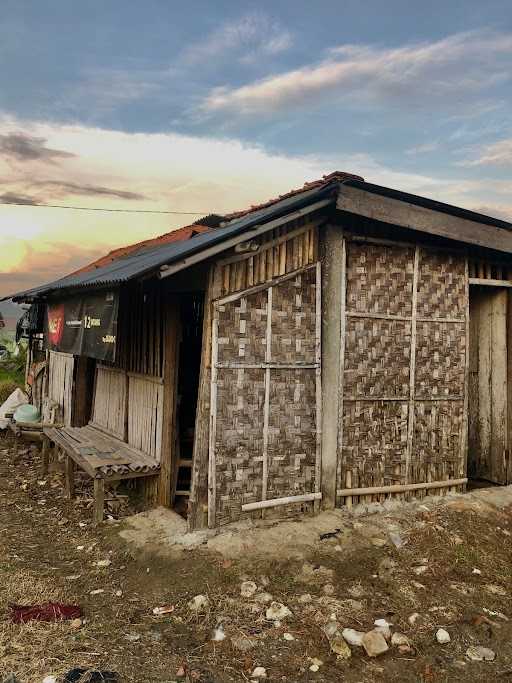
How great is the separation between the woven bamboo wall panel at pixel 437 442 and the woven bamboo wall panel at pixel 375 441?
0.23 metres

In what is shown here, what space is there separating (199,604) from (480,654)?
91.3 inches

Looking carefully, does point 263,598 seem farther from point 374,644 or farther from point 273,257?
point 273,257

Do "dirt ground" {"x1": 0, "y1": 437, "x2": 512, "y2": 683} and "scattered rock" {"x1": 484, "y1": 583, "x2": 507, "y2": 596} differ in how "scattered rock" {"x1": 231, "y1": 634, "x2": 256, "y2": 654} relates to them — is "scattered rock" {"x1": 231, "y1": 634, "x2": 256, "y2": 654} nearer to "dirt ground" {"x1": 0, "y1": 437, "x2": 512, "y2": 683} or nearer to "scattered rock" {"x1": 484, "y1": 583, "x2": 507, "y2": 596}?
"dirt ground" {"x1": 0, "y1": 437, "x2": 512, "y2": 683}

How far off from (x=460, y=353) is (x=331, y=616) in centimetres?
431

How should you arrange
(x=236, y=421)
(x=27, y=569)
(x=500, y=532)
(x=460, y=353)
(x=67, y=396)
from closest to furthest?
(x=27, y=569) → (x=236, y=421) → (x=500, y=532) → (x=460, y=353) → (x=67, y=396)

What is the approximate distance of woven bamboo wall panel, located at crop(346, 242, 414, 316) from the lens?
662cm

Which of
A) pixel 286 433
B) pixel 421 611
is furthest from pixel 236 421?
pixel 421 611

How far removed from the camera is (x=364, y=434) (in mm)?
6676

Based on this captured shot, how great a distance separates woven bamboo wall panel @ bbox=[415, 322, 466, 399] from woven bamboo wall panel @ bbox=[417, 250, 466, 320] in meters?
0.18

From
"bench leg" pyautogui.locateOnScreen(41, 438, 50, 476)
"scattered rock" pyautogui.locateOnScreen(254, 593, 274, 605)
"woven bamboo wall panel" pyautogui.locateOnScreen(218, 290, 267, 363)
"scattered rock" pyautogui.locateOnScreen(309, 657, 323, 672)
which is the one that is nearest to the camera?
"scattered rock" pyautogui.locateOnScreen(309, 657, 323, 672)

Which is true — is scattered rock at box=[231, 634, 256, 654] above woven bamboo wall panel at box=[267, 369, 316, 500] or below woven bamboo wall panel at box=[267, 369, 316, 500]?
below

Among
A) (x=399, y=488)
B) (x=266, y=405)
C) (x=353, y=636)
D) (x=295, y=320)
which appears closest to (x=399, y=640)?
(x=353, y=636)

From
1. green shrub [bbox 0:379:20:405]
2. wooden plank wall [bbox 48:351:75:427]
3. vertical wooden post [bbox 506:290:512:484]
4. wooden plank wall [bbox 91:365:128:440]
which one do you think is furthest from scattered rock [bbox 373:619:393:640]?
green shrub [bbox 0:379:20:405]

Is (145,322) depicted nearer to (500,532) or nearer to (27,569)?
(27,569)
